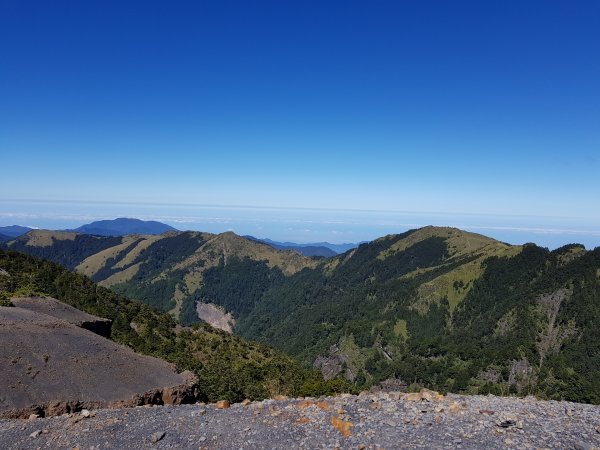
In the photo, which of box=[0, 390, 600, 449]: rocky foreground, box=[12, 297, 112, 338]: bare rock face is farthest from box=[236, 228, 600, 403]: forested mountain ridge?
box=[12, 297, 112, 338]: bare rock face

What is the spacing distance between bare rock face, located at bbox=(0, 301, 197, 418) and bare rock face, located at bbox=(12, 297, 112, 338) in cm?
460

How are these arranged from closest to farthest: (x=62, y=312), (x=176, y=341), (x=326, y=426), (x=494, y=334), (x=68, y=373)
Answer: (x=326, y=426)
(x=68, y=373)
(x=62, y=312)
(x=176, y=341)
(x=494, y=334)

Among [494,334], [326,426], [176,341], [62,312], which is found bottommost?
[494,334]

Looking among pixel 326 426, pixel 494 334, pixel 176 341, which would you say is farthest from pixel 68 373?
pixel 494 334

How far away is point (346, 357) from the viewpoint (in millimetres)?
173875

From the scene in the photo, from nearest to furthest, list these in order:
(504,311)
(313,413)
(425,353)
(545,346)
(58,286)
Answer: (313,413) < (58,286) < (545,346) < (425,353) < (504,311)

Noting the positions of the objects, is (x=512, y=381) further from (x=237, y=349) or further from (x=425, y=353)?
(x=237, y=349)

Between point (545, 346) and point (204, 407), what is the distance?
6308 inches

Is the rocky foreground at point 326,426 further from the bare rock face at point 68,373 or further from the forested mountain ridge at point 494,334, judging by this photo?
the forested mountain ridge at point 494,334

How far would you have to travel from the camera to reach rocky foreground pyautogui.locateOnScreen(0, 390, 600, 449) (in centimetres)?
1286

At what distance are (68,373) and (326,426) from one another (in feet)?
44.6

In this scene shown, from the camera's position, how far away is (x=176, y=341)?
171ft

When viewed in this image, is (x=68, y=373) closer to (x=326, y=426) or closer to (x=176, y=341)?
(x=326, y=426)

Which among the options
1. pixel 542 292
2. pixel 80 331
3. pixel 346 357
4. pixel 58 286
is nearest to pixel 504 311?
pixel 542 292
